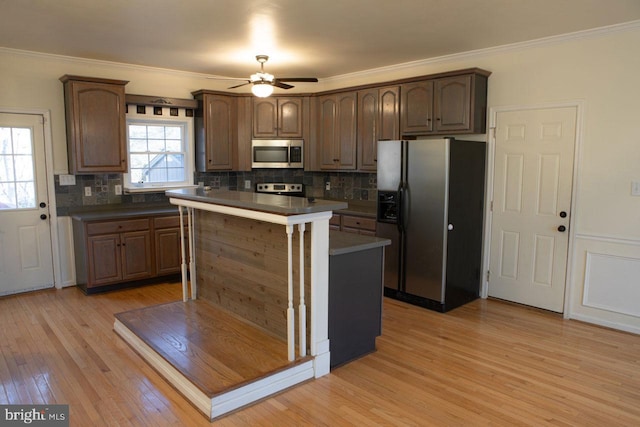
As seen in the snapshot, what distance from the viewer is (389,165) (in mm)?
4629

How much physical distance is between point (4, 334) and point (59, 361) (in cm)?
91

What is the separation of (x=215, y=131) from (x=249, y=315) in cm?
312

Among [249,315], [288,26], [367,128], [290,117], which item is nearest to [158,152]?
[290,117]

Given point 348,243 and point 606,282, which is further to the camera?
point 606,282

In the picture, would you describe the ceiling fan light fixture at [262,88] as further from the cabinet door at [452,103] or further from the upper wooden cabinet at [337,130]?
the cabinet door at [452,103]

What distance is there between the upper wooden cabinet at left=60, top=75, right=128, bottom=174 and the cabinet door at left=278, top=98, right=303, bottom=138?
1995 mm

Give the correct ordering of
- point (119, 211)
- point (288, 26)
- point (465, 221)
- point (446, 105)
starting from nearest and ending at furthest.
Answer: point (288, 26) < point (465, 221) < point (446, 105) < point (119, 211)

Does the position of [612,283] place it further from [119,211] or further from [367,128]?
[119,211]

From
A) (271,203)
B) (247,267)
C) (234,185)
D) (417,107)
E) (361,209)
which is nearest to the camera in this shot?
(271,203)

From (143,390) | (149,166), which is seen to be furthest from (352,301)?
(149,166)

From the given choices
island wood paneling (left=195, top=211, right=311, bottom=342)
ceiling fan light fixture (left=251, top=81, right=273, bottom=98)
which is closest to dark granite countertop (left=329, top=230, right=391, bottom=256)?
island wood paneling (left=195, top=211, right=311, bottom=342)

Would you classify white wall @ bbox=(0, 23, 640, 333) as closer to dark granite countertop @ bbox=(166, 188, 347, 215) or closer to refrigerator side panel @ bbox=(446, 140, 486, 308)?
refrigerator side panel @ bbox=(446, 140, 486, 308)

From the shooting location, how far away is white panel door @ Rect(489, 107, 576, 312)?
4172 mm

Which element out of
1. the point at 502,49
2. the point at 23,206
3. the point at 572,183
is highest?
the point at 502,49
